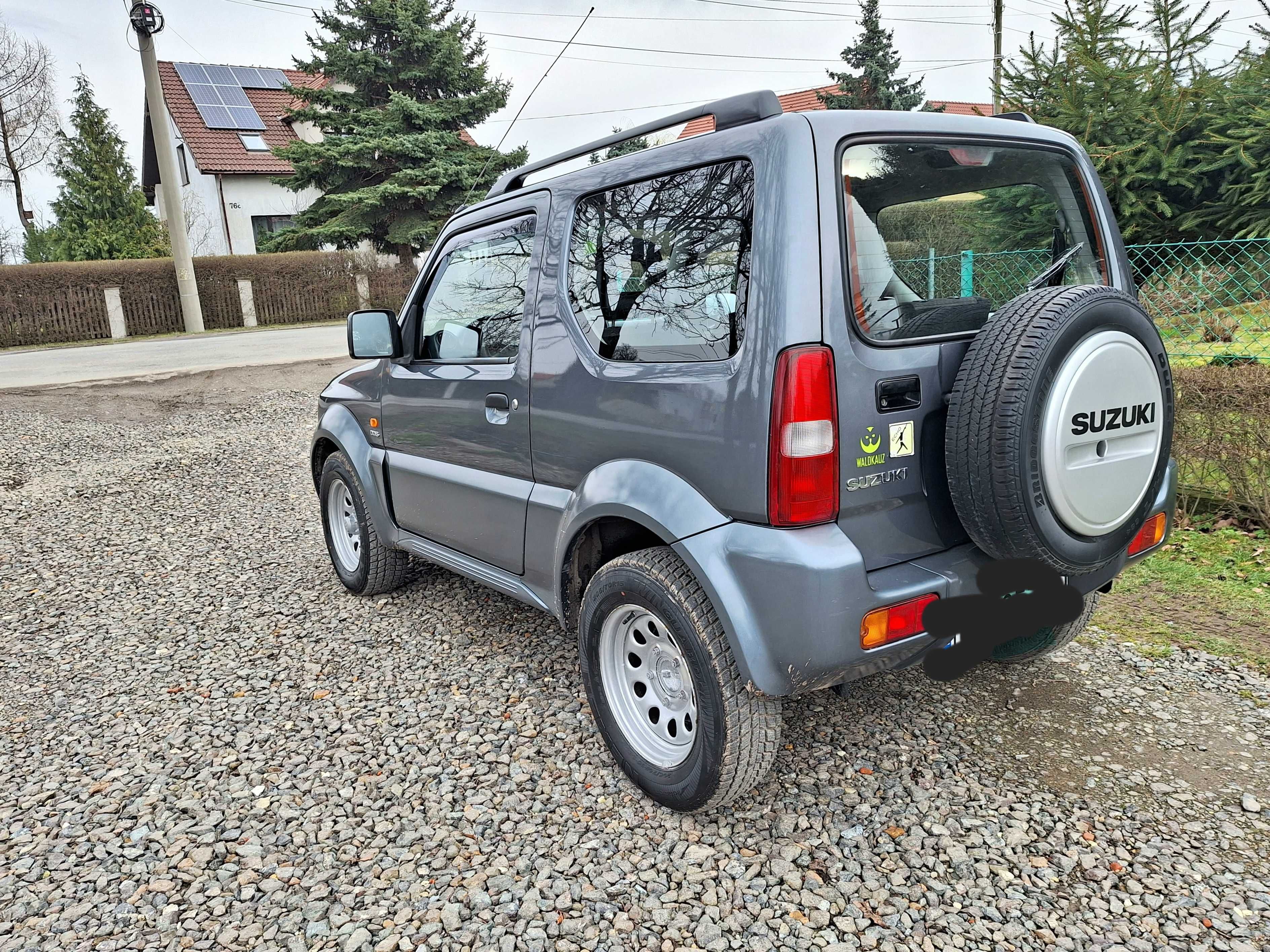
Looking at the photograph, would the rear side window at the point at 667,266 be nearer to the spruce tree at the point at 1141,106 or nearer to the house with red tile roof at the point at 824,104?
the spruce tree at the point at 1141,106

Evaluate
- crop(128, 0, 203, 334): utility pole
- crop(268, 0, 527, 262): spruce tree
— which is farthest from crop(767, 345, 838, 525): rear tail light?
crop(268, 0, 527, 262): spruce tree

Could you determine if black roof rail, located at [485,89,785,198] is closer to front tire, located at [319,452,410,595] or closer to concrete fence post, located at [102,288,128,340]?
front tire, located at [319,452,410,595]

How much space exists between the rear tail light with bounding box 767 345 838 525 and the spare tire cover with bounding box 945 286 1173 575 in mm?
348

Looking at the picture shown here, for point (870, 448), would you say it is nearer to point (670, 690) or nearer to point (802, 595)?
point (802, 595)

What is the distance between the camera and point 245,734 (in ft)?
10.6

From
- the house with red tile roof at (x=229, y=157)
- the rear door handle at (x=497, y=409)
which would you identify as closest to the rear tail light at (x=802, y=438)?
the rear door handle at (x=497, y=409)

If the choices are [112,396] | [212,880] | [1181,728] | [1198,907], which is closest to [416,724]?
[212,880]

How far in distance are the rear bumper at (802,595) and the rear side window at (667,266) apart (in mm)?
526

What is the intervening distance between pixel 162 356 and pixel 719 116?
53.6ft

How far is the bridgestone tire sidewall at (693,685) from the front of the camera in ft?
7.73

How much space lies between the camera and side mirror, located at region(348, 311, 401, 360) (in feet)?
12.5

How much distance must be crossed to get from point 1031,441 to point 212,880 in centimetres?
251

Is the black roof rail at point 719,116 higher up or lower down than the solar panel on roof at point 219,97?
lower down

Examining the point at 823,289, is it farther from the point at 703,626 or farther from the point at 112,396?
the point at 112,396
